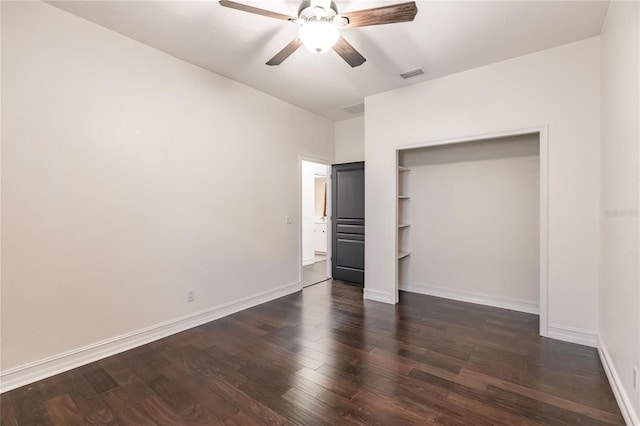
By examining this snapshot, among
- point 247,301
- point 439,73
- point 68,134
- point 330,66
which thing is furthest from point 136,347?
point 439,73

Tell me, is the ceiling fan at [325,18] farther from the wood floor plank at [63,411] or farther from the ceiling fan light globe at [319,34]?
the wood floor plank at [63,411]

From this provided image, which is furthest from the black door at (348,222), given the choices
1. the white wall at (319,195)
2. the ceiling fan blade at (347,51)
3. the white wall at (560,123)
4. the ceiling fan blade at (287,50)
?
the white wall at (319,195)

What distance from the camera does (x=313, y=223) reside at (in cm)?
744

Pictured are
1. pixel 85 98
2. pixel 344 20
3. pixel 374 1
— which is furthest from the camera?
pixel 85 98

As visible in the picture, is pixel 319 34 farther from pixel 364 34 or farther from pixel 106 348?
pixel 106 348

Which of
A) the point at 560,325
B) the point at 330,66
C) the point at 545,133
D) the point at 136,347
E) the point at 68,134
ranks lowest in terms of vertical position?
the point at 136,347

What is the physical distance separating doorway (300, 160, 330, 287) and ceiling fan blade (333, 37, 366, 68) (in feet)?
10.2

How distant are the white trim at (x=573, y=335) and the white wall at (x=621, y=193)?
218mm

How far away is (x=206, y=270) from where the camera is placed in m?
3.43

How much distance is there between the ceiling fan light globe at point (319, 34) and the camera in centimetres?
191

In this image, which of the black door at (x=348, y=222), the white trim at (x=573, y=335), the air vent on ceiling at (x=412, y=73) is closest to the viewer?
the white trim at (x=573, y=335)

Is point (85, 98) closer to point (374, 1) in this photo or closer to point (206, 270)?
point (206, 270)

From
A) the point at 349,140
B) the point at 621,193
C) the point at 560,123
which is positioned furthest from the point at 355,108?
the point at 621,193

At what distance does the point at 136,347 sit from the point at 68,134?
2012 millimetres
